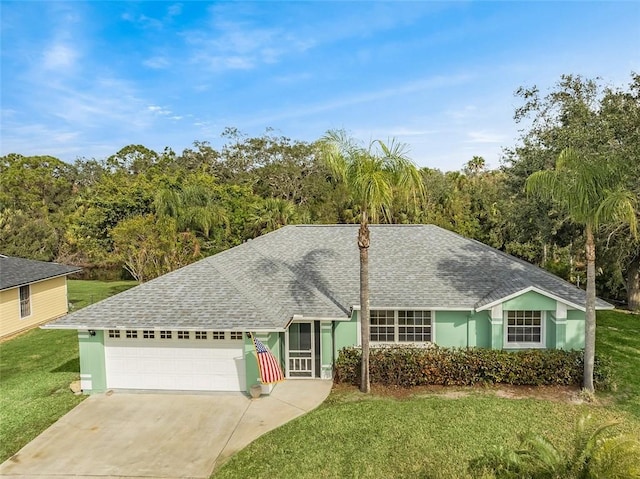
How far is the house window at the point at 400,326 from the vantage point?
50.2 ft

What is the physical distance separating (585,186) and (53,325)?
16.0 m

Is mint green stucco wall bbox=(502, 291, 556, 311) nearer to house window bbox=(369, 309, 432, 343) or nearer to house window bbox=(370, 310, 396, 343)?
house window bbox=(369, 309, 432, 343)

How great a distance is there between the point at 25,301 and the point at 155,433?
1609 cm

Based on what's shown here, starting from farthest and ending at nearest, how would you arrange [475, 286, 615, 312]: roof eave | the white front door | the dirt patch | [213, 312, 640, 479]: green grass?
the white front door
[475, 286, 615, 312]: roof eave
the dirt patch
[213, 312, 640, 479]: green grass

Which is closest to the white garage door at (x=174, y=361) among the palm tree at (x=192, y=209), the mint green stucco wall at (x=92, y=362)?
the mint green stucco wall at (x=92, y=362)

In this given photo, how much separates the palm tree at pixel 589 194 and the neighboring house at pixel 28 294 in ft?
76.5

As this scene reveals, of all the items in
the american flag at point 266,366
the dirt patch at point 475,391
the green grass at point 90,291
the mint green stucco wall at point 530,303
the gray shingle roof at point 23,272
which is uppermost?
the gray shingle roof at point 23,272

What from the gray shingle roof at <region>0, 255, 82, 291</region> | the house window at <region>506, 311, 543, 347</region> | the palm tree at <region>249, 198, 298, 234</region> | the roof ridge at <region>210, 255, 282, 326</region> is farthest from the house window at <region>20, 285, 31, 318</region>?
the house window at <region>506, 311, 543, 347</region>

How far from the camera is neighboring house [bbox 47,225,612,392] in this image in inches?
539

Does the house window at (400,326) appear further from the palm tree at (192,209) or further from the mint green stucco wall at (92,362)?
the palm tree at (192,209)

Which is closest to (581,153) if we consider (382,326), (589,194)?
(589,194)

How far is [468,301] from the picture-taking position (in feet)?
48.5

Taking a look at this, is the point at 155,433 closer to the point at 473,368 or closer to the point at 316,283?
the point at 316,283

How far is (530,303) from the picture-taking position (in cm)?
1445
